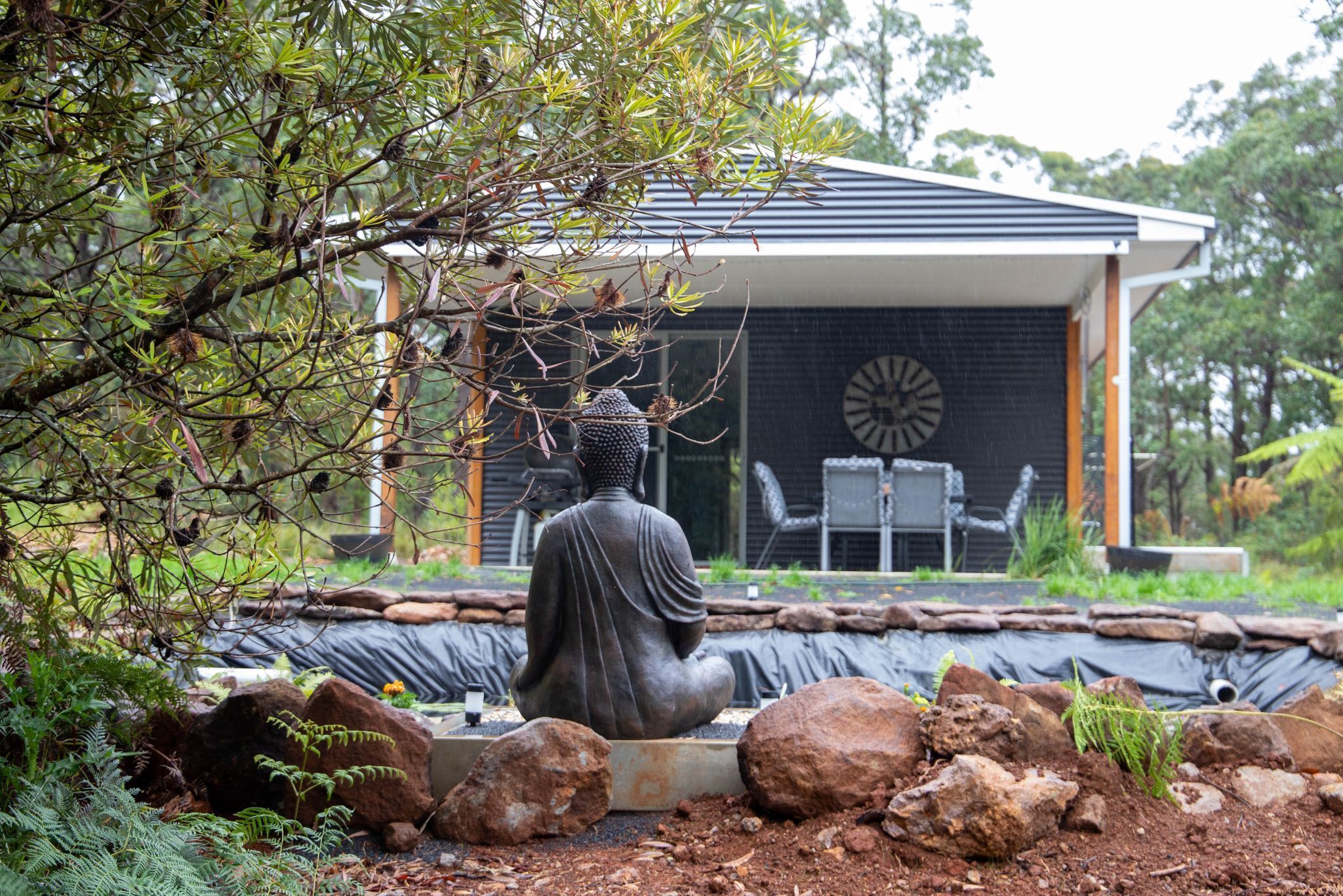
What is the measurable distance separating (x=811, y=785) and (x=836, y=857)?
28cm

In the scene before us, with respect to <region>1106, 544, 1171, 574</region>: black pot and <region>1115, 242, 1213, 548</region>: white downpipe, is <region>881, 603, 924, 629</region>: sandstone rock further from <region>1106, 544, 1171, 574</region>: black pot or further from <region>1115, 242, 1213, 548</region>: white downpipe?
<region>1115, 242, 1213, 548</region>: white downpipe

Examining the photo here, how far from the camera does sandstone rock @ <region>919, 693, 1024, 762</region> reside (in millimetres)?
3275

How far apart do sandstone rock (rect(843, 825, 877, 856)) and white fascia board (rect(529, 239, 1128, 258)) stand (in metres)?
7.50

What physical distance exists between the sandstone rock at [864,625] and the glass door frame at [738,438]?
20.7 ft

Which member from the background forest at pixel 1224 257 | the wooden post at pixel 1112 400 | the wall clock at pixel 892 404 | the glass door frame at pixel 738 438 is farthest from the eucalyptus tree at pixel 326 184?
the background forest at pixel 1224 257

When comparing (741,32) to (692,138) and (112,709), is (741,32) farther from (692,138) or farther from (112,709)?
(112,709)

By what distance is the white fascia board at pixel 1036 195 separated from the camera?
10.1m

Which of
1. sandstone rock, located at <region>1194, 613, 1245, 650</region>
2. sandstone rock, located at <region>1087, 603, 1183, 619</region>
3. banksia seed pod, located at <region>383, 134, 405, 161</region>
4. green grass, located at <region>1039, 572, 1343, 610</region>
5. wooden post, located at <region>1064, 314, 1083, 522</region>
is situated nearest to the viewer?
banksia seed pod, located at <region>383, 134, 405, 161</region>

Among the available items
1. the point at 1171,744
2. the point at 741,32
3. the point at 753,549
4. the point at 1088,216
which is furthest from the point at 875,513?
the point at 741,32

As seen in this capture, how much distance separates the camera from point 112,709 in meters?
3.25

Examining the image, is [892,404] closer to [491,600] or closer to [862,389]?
[862,389]

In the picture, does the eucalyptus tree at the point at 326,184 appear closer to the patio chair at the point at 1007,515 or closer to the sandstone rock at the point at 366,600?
the sandstone rock at the point at 366,600

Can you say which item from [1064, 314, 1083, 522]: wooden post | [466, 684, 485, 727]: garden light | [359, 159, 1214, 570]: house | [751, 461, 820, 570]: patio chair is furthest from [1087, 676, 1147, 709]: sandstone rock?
[359, 159, 1214, 570]: house

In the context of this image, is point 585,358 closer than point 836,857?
Yes
